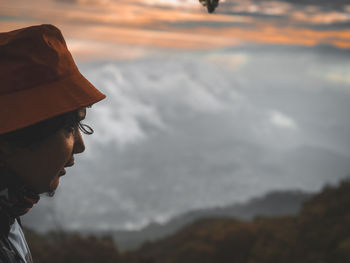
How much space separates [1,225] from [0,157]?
0.37 meters

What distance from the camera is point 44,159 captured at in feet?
5.57

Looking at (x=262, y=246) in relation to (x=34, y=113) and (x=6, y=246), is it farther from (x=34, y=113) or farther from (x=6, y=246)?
(x=34, y=113)

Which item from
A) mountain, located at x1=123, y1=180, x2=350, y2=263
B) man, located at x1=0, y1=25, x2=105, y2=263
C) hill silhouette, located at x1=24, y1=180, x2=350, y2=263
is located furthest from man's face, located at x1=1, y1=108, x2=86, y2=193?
hill silhouette, located at x1=24, y1=180, x2=350, y2=263

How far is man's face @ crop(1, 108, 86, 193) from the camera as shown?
1655 millimetres

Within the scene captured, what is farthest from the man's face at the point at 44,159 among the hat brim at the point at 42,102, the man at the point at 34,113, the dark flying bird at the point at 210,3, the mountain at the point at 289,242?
the mountain at the point at 289,242

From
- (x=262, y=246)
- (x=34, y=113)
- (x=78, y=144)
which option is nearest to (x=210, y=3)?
(x=78, y=144)

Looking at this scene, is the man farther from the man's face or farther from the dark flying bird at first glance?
the dark flying bird

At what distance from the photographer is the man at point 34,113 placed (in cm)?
156

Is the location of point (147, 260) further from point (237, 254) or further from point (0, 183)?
point (0, 183)

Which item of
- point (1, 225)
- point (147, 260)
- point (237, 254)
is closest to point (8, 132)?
point (1, 225)

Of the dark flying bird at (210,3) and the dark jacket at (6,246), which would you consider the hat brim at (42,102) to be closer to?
the dark jacket at (6,246)

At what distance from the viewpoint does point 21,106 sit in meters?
1.54

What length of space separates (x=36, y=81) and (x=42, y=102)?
4.6 inches

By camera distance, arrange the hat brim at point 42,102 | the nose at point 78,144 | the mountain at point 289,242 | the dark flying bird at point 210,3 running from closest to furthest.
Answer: the hat brim at point 42,102, the nose at point 78,144, the dark flying bird at point 210,3, the mountain at point 289,242
